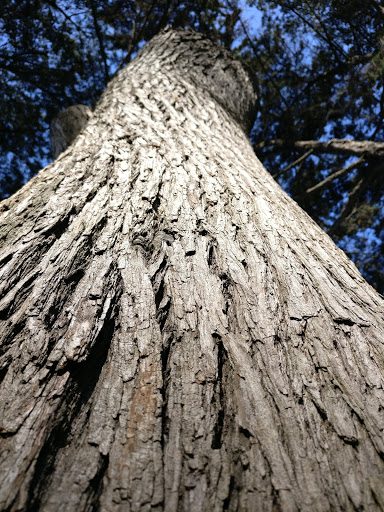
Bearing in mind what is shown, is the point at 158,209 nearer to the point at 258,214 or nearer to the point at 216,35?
the point at 258,214

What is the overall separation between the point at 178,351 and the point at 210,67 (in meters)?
3.06

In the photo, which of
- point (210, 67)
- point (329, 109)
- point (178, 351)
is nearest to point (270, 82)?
point (329, 109)

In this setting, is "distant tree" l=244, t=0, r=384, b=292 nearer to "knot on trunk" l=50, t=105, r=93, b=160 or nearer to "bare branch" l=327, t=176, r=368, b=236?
"bare branch" l=327, t=176, r=368, b=236

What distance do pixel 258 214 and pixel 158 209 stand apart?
44 centimetres

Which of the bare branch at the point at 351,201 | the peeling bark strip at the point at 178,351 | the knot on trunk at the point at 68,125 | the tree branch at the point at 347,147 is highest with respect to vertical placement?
the tree branch at the point at 347,147

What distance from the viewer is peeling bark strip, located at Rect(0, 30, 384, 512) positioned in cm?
67

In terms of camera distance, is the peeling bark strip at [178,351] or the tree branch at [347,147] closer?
the peeling bark strip at [178,351]

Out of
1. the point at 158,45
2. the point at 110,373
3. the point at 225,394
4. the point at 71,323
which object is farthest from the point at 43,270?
the point at 158,45

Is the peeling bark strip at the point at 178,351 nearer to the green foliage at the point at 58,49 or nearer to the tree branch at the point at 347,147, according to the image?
the tree branch at the point at 347,147

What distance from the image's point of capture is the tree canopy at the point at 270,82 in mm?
4348

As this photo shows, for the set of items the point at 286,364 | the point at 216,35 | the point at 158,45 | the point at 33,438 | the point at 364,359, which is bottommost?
the point at 33,438

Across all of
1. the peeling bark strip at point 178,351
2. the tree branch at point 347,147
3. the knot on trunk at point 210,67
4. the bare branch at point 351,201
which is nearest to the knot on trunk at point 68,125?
the knot on trunk at point 210,67

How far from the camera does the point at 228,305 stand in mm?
1075

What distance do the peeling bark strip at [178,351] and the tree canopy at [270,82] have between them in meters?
3.15
